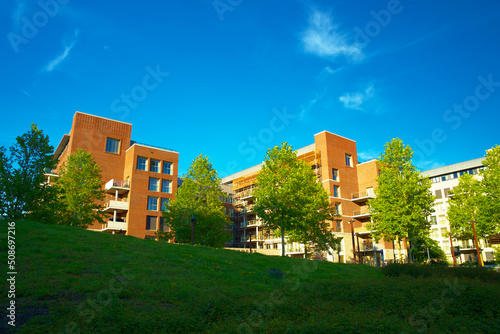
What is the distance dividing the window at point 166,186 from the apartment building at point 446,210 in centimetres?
4477

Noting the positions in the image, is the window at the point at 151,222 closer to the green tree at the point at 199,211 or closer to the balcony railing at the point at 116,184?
the balcony railing at the point at 116,184

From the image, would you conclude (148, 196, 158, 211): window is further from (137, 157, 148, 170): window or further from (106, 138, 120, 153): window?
(106, 138, 120, 153): window

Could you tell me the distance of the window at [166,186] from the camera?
5590cm

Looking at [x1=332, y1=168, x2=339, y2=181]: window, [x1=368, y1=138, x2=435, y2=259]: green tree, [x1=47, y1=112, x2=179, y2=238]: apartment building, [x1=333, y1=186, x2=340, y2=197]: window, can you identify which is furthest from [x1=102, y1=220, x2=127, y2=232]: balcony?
[x1=368, y1=138, x2=435, y2=259]: green tree

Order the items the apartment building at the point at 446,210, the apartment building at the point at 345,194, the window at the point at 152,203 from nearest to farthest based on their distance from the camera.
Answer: the apartment building at the point at 345,194, the window at the point at 152,203, the apartment building at the point at 446,210

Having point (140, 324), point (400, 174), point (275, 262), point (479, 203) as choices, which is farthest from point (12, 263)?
point (479, 203)

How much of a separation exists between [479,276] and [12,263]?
59.3ft

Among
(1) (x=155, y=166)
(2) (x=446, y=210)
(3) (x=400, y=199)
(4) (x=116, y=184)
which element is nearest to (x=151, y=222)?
(4) (x=116, y=184)

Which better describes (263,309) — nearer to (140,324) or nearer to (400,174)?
(140,324)

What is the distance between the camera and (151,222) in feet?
173

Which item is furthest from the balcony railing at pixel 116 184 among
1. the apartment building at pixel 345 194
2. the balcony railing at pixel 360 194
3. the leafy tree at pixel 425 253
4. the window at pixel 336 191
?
the leafy tree at pixel 425 253

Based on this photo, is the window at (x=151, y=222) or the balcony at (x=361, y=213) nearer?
the window at (x=151, y=222)

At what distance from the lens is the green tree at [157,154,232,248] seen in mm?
37281

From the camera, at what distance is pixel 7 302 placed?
9219mm
